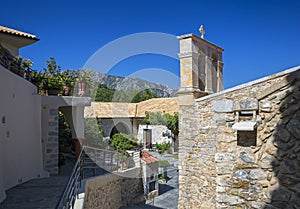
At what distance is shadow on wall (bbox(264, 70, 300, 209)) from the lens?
216cm

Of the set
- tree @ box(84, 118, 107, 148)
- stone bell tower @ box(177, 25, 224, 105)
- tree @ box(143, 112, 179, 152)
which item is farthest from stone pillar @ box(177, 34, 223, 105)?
tree @ box(143, 112, 179, 152)

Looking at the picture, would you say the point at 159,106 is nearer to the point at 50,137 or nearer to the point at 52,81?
the point at 52,81

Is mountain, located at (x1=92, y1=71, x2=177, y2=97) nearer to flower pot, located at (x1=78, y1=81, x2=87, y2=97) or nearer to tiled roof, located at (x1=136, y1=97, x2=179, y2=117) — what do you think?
tiled roof, located at (x1=136, y1=97, x2=179, y2=117)

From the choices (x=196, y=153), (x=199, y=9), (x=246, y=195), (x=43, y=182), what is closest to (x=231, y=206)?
(x=246, y=195)

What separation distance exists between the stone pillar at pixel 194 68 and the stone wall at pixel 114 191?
321 centimetres

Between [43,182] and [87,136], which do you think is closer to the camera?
[43,182]

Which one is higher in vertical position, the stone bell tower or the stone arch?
the stone bell tower

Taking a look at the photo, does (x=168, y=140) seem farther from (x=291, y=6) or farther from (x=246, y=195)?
(x=246, y=195)

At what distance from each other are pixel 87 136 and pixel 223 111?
29.8ft

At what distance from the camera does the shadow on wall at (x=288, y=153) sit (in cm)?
216

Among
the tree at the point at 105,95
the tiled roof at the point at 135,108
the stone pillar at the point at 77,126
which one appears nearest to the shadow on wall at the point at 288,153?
the stone pillar at the point at 77,126

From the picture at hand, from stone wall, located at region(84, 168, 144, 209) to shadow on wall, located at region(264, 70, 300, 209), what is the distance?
461cm

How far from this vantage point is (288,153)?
221 centimetres

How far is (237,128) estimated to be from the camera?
2449mm
